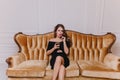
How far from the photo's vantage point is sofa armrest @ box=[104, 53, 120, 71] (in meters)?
3.41

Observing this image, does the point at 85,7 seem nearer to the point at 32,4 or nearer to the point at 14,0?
the point at 32,4

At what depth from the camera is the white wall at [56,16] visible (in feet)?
14.5

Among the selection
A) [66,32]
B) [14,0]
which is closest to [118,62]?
[66,32]

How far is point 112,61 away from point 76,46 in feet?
2.64

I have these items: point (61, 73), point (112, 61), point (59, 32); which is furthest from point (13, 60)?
point (112, 61)

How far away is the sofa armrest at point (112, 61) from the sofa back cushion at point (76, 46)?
0.60 ft

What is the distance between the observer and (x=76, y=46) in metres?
4.10

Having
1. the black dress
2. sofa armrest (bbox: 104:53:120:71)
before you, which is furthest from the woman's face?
sofa armrest (bbox: 104:53:120:71)

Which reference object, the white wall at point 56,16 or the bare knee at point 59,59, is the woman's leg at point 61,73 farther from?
the white wall at point 56,16

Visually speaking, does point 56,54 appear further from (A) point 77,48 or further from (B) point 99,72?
(B) point 99,72

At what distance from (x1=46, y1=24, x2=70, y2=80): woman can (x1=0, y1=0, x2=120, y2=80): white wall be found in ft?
1.92

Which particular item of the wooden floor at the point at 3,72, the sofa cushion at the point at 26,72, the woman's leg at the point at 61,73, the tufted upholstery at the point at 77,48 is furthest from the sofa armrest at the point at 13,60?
the woman's leg at the point at 61,73

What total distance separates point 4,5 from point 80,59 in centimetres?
195

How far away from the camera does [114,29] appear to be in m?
4.55
